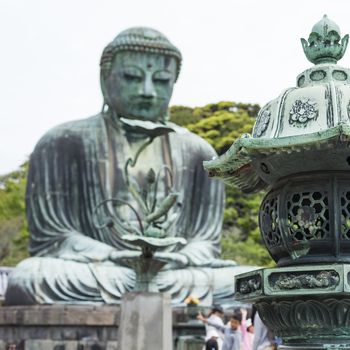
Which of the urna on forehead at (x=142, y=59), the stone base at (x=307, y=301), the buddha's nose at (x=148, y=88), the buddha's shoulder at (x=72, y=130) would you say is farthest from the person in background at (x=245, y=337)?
the urna on forehead at (x=142, y=59)

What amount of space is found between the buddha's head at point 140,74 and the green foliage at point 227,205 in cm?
927

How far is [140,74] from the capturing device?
556 inches

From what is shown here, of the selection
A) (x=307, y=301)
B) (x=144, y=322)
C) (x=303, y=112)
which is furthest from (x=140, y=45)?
Answer: (x=307, y=301)

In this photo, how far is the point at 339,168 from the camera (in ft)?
11.7

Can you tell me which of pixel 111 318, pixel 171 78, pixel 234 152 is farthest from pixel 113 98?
pixel 234 152

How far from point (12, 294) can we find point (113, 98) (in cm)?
347

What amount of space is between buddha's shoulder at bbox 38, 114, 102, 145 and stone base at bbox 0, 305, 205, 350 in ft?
9.78

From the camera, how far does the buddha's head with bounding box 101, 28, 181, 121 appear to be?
14.1 meters

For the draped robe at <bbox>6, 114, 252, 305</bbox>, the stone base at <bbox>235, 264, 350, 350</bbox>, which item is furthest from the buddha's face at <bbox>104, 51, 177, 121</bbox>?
the stone base at <bbox>235, 264, 350, 350</bbox>

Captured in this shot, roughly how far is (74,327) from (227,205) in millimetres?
14884

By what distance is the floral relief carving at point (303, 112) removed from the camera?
3.55 m

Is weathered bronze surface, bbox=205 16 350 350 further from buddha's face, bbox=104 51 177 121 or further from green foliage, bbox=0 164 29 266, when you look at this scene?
green foliage, bbox=0 164 29 266

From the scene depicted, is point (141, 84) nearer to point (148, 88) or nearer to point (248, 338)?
point (148, 88)

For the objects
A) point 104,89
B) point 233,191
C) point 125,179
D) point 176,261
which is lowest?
point 176,261
